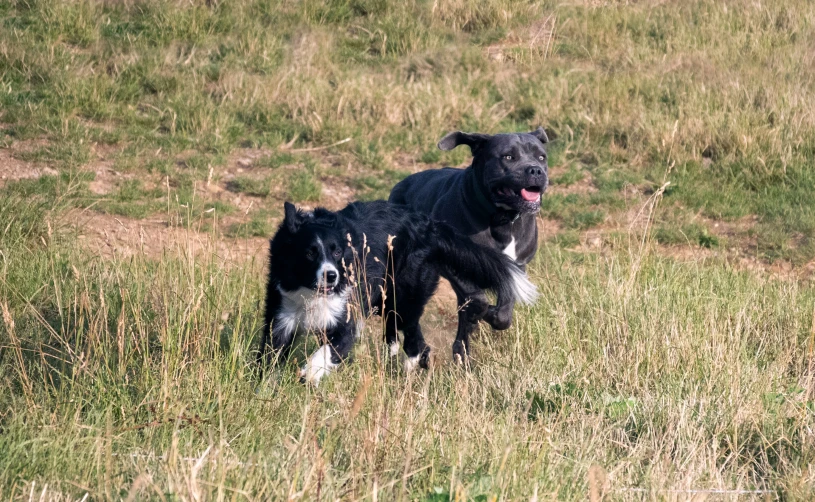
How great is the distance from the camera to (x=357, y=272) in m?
5.00

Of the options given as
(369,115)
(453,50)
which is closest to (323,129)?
(369,115)

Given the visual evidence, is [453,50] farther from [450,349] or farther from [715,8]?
Answer: [450,349]

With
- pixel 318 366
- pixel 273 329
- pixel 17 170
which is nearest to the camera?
pixel 318 366

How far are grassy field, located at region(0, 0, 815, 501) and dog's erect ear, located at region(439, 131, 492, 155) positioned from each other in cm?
106

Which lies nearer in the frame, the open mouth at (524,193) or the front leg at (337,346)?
the front leg at (337,346)

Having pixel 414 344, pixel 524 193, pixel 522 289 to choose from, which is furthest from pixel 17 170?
pixel 522 289

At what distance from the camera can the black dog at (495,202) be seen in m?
6.03

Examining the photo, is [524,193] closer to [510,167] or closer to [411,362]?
[510,167]

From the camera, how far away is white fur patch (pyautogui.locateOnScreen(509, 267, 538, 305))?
17.8 feet

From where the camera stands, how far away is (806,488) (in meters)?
3.55

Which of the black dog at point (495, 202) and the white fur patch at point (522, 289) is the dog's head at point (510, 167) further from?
the white fur patch at point (522, 289)

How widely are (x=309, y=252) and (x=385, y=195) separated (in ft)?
14.7

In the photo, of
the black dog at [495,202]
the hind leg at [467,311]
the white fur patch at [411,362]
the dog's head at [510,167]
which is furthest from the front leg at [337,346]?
the dog's head at [510,167]

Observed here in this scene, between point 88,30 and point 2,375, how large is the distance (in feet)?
26.4
